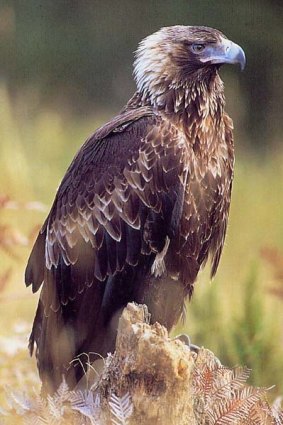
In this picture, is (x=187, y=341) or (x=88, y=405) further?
(x=187, y=341)

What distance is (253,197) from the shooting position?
10.7ft

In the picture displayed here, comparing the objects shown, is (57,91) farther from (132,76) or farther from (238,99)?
(238,99)

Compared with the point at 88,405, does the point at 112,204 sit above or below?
above

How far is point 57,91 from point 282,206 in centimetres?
93

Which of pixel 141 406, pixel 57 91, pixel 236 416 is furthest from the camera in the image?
pixel 57 91

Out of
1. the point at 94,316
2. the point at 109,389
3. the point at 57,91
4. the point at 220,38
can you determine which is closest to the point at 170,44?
the point at 220,38

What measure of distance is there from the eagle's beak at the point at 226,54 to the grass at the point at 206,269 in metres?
0.40

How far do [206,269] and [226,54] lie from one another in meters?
0.76

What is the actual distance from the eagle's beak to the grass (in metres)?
0.40

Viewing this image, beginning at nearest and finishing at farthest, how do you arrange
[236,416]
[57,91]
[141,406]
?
[141,406]
[236,416]
[57,91]

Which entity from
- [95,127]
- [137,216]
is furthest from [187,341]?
[95,127]

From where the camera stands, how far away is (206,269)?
125 inches

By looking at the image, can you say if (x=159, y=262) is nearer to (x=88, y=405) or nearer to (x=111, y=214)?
(x=111, y=214)

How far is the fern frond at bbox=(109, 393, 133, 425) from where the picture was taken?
7.65 feet
